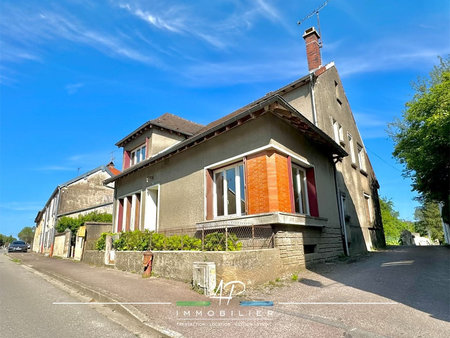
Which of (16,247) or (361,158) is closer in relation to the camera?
(361,158)

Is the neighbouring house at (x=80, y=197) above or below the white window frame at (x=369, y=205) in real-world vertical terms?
above

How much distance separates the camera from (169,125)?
15086 mm

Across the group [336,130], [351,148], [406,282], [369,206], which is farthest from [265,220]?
[369,206]

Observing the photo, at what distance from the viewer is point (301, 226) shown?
26.0ft

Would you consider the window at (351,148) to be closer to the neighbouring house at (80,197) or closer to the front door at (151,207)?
the front door at (151,207)

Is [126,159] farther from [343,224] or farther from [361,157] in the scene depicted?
[361,157]

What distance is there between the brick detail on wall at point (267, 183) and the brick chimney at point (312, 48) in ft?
25.9

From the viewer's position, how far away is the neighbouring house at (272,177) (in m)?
7.44

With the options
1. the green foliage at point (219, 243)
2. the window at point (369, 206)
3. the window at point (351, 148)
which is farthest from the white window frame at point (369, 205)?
the green foliage at point (219, 243)

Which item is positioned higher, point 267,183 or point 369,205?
point 369,205

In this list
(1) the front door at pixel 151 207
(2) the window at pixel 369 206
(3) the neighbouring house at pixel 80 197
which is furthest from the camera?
(3) the neighbouring house at pixel 80 197

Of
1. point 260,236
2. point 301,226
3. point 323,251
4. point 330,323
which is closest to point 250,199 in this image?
point 260,236

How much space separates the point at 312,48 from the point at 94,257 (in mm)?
14636

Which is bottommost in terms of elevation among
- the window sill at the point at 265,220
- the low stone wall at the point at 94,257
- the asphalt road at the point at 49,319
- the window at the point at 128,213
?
the asphalt road at the point at 49,319
